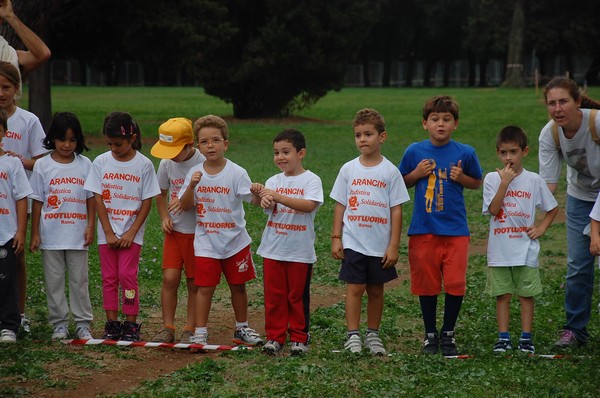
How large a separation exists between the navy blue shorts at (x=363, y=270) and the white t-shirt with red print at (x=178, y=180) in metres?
1.27

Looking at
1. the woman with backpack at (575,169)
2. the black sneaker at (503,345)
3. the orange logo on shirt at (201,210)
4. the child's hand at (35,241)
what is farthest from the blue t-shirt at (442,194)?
the child's hand at (35,241)

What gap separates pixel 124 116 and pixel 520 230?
10.3 ft

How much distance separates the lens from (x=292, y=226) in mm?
7480

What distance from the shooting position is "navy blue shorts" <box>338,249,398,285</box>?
Answer: 744cm

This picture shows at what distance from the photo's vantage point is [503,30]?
6612 centimetres

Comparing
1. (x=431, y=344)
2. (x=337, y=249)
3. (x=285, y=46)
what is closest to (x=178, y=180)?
(x=337, y=249)

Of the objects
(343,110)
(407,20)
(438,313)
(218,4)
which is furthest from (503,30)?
(438,313)

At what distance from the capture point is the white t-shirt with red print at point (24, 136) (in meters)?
8.03

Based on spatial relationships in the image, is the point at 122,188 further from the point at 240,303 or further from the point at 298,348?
the point at 298,348

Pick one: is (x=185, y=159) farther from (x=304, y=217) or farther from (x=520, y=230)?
(x=520, y=230)

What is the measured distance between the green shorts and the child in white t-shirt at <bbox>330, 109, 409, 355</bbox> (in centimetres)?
83

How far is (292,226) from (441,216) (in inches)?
43.6

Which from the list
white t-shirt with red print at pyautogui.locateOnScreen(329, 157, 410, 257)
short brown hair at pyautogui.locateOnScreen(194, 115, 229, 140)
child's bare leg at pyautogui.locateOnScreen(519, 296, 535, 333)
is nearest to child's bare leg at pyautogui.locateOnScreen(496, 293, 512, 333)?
child's bare leg at pyautogui.locateOnScreen(519, 296, 535, 333)

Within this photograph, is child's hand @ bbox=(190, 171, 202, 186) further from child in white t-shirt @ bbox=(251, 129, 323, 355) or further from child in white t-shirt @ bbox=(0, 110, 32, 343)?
child in white t-shirt @ bbox=(0, 110, 32, 343)
